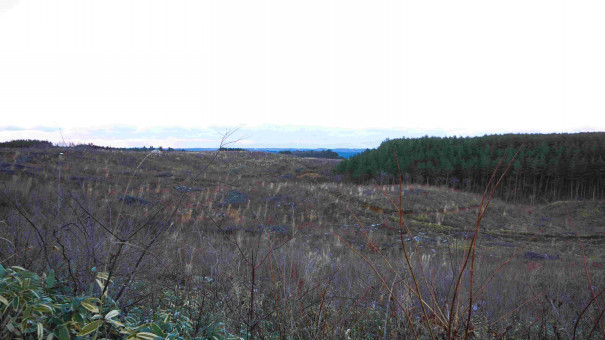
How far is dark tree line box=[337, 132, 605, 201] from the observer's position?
4116 cm

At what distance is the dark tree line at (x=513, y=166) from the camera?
1620 inches

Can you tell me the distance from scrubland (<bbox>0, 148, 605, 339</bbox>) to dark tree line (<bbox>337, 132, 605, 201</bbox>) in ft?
52.2

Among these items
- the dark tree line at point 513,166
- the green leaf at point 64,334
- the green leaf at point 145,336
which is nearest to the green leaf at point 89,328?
the green leaf at point 64,334

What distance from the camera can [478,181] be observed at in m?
46.1

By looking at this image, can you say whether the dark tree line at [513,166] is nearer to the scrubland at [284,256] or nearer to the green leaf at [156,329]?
the scrubland at [284,256]

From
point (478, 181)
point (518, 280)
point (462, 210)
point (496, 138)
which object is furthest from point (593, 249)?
point (496, 138)

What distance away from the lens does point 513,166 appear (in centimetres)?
4278

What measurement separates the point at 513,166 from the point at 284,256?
48295mm

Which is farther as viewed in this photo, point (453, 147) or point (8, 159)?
point (453, 147)

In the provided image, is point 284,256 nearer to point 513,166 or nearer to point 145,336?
point 145,336

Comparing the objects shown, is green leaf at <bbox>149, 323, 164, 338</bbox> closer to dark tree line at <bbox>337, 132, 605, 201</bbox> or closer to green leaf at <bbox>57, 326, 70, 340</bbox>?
green leaf at <bbox>57, 326, 70, 340</bbox>

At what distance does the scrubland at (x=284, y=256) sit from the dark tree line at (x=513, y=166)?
1591 cm

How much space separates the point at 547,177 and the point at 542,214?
22.3m

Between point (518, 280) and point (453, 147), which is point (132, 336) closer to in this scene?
point (518, 280)
